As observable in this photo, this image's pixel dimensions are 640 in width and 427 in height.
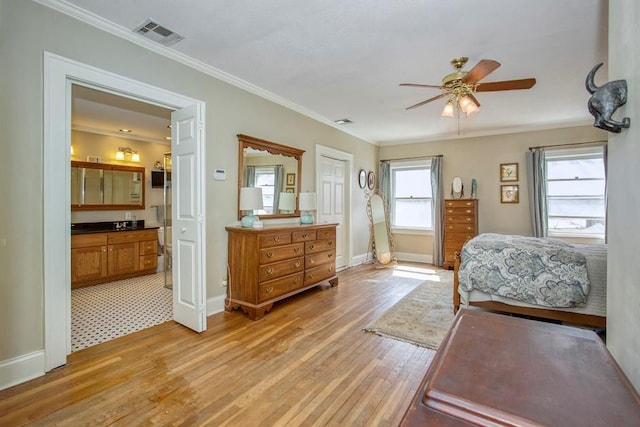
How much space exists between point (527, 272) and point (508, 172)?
336 centimetres

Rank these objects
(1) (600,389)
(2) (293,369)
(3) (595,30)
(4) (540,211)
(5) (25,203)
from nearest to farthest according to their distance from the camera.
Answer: (1) (600,389)
(5) (25,203)
(2) (293,369)
(3) (595,30)
(4) (540,211)

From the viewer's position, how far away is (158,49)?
278 centimetres

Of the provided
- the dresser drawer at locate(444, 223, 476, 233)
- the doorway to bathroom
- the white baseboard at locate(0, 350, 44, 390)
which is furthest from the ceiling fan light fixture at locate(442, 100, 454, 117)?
the white baseboard at locate(0, 350, 44, 390)

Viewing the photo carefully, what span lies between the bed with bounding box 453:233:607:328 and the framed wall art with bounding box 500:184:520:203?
8.41ft

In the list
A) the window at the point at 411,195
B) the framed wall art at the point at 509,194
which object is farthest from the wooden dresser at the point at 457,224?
the window at the point at 411,195

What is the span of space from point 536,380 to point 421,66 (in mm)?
3073

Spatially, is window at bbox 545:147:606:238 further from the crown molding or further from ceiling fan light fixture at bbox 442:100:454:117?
the crown molding

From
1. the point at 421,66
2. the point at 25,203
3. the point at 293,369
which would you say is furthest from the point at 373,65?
the point at 25,203

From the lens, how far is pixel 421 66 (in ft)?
10.1

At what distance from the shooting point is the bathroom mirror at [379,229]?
20.5 ft

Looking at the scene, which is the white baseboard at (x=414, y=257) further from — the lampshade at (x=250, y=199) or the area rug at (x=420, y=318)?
the lampshade at (x=250, y=199)

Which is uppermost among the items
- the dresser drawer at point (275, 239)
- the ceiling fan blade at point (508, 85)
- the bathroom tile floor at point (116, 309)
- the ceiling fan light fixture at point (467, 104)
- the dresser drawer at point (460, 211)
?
the ceiling fan blade at point (508, 85)

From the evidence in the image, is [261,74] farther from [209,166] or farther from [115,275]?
[115,275]

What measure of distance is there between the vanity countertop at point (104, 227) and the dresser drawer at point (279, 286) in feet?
9.72
